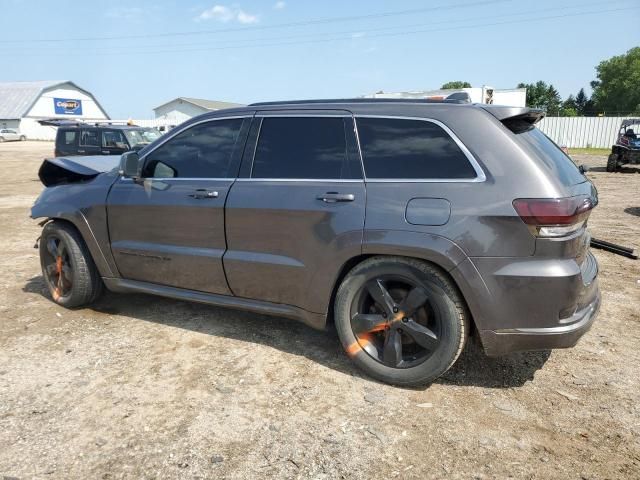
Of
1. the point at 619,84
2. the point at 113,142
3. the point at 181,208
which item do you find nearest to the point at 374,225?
the point at 181,208

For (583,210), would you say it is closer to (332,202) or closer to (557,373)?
(557,373)

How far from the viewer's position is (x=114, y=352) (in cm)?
360

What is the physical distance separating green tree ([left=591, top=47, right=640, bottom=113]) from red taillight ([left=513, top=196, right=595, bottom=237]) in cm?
7096

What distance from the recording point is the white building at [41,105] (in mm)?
58875

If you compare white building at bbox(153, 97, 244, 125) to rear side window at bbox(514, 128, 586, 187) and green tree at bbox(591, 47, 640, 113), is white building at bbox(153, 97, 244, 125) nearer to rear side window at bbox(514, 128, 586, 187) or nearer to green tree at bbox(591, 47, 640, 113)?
green tree at bbox(591, 47, 640, 113)

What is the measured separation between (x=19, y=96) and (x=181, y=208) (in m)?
74.6

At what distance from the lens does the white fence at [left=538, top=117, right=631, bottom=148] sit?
29.3m

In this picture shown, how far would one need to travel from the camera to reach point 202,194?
355 cm

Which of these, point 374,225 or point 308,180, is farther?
point 308,180

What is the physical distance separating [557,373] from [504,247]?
1.18 meters

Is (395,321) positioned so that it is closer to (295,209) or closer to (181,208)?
(295,209)

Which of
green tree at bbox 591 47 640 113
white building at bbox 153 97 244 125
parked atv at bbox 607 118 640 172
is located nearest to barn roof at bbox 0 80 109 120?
white building at bbox 153 97 244 125

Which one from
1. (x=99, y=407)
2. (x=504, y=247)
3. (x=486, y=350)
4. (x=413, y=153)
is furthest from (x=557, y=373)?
(x=99, y=407)

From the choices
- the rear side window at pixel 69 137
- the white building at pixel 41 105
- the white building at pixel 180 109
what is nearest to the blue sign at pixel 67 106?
the white building at pixel 41 105
